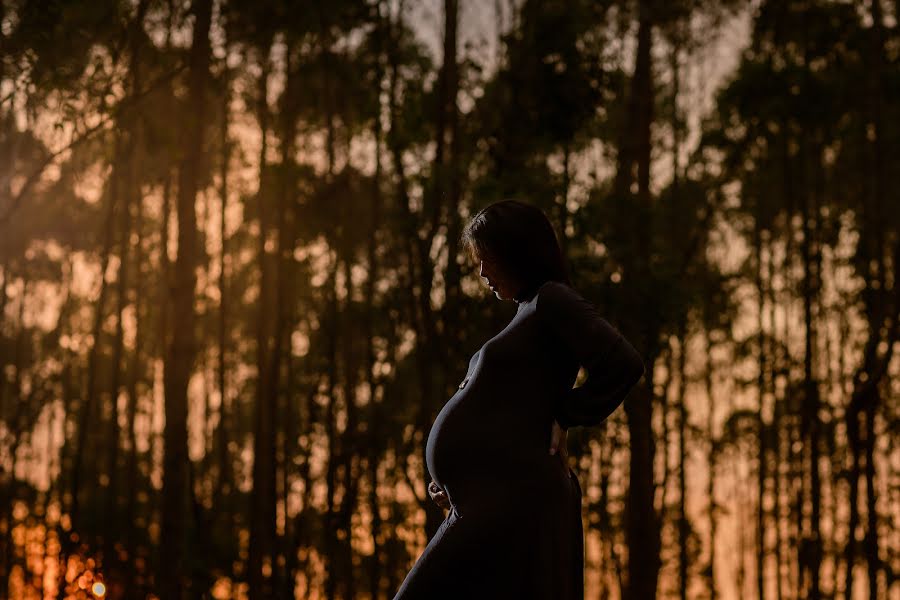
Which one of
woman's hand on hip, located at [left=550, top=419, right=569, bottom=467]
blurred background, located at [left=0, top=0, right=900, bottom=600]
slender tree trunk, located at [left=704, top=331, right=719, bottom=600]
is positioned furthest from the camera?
slender tree trunk, located at [left=704, top=331, right=719, bottom=600]

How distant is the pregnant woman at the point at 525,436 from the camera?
2.20 meters

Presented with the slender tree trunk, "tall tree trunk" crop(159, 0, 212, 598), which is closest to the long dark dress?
"tall tree trunk" crop(159, 0, 212, 598)

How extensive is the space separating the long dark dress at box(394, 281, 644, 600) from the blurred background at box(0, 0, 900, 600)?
659 centimetres

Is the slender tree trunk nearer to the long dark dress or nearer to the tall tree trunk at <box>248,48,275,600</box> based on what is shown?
the tall tree trunk at <box>248,48,275,600</box>

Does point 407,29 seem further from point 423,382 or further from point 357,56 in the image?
point 423,382

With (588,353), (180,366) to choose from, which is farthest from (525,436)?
(180,366)

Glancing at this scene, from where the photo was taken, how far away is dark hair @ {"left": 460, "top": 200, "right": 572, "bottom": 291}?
234 centimetres

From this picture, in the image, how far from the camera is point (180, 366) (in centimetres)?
845

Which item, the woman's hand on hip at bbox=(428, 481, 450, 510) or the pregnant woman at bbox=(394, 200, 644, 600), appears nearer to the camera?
the pregnant woman at bbox=(394, 200, 644, 600)

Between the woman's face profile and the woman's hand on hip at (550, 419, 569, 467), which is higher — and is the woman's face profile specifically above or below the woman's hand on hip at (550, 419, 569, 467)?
above

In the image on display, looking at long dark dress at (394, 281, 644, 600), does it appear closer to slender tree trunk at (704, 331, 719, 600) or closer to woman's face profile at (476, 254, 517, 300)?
woman's face profile at (476, 254, 517, 300)

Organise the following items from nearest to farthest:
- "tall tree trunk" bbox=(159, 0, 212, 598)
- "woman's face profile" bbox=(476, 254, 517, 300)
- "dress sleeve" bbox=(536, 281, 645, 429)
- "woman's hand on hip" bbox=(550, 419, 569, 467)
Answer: "dress sleeve" bbox=(536, 281, 645, 429), "woman's hand on hip" bbox=(550, 419, 569, 467), "woman's face profile" bbox=(476, 254, 517, 300), "tall tree trunk" bbox=(159, 0, 212, 598)

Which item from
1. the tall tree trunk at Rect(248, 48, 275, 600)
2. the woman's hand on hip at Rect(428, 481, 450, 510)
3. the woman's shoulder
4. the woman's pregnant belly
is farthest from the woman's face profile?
the tall tree trunk at Rect(248, 48, 275, 600)

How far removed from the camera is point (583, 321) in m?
2.17
